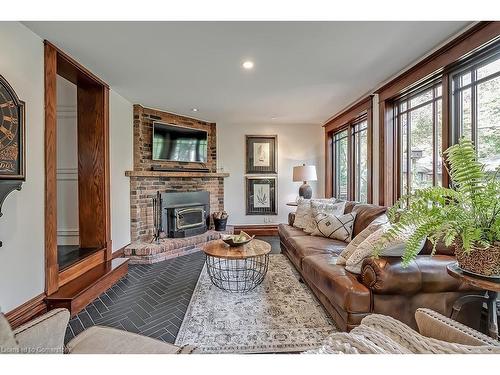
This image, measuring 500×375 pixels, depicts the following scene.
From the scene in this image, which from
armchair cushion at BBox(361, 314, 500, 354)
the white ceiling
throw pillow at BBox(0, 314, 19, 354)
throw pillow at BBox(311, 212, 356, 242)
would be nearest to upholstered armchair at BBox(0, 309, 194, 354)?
throw pillow at BBox(0, 314, 19, 354)

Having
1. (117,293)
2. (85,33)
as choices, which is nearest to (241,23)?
(85,33)

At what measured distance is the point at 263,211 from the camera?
589 cm

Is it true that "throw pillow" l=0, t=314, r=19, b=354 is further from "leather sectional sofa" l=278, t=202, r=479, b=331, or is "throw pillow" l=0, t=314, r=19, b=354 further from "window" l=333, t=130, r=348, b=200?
"window" l=333, t=130, r=348, b=200

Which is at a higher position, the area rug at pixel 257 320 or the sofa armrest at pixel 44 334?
the sofa armrest at pixel 44 334

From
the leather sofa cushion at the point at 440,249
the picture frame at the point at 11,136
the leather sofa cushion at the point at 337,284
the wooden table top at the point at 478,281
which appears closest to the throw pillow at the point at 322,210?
the leather sofa cushion at the point at 337,284

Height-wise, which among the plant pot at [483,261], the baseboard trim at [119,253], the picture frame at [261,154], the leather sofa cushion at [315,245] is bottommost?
→ the baseboard trim at [119,253]

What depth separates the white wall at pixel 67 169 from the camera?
369 cm

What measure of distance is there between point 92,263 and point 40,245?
3.04ft

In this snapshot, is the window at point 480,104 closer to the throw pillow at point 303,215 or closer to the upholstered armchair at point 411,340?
the upholstered armchair at point 411,340

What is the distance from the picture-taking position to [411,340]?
953mm

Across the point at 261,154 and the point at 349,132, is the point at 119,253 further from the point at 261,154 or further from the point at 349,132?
the point at 349,132

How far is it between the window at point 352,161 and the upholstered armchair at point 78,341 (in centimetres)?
404

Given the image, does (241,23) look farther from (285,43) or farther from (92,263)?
(92,263)

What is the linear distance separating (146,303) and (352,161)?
4.13 meters
